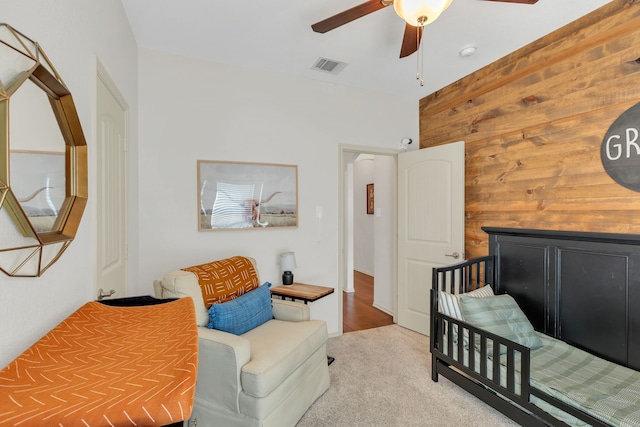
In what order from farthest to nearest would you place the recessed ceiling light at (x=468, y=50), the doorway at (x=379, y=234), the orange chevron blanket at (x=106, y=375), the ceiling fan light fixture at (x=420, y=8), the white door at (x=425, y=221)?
1. the doorway at (x=379, y=234)
2. the white door at (x=425, y=221)
3. the recessed ceiling light at (x=468, y=50)
4. the ceiling fan light fixture at (x=420, y=8)
5. the orange chevron blanket at (x=106, y=375)

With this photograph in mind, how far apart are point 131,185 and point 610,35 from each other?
348 centimetres

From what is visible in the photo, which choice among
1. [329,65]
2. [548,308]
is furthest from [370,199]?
[548,308]

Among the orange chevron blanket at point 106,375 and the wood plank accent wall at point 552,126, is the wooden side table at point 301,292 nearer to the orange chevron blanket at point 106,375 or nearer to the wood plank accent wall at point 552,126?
the wood plank accent wall at point 552,126

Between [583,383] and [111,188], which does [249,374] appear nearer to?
[111,188]

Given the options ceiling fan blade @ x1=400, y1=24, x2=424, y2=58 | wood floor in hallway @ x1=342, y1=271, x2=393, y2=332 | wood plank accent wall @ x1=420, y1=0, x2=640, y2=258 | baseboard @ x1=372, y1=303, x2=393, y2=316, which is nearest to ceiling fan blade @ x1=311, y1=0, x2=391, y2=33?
ceiling fan blade @ x1=400, y1=24, x2=424, y2=58

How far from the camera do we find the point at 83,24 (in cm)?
133

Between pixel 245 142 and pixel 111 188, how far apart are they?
133 centimetres

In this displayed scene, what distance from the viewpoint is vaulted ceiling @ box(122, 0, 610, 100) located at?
6.77 ft

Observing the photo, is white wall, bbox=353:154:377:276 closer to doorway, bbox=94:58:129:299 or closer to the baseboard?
the baseboard

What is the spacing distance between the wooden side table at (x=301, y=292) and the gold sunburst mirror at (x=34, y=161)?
1.74 meters

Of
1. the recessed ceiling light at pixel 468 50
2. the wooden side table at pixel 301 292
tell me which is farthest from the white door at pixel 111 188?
the recessed ceiling light at pixel 468 50

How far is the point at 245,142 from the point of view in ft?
9.67

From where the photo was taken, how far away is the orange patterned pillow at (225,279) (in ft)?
6.84

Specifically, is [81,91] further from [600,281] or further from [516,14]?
[600,281]
